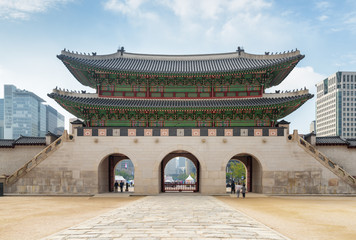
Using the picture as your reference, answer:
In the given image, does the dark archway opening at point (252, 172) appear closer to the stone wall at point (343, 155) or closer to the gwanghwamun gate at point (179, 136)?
the gwanghwamun gate at point (179, 136)

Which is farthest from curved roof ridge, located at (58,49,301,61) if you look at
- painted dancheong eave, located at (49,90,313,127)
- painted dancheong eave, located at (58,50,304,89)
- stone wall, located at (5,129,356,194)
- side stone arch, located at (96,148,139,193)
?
side stone arch, located at (96,148,139,193)

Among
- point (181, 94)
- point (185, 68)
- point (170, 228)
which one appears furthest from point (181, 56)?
point (170, 228)

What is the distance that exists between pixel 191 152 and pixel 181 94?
21.3 feet

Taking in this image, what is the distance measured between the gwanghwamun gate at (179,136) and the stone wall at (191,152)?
0.30 ft

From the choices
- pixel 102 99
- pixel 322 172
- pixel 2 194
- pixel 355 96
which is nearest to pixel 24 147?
pixel 2 194

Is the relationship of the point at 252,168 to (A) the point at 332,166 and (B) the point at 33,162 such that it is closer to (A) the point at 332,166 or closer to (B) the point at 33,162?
(A) the point at 332,166

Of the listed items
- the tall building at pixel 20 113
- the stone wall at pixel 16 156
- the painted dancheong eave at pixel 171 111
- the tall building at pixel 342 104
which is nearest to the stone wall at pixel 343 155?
the painted dancheong eave at pixel 171 111

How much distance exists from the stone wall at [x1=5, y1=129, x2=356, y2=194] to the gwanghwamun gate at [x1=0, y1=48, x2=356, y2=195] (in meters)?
0.09

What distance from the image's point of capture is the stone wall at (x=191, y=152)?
2745cm

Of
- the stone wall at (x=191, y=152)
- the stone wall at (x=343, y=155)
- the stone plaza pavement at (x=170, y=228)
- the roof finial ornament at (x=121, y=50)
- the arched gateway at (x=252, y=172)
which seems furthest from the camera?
the roof finial ornament at (x=121, y=50)

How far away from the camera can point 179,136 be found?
1109 inches

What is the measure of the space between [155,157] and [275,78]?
15509mm

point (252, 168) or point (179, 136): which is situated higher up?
point (179, 136)

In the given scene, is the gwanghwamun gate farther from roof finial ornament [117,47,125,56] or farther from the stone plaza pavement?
the stone plaza pavement
